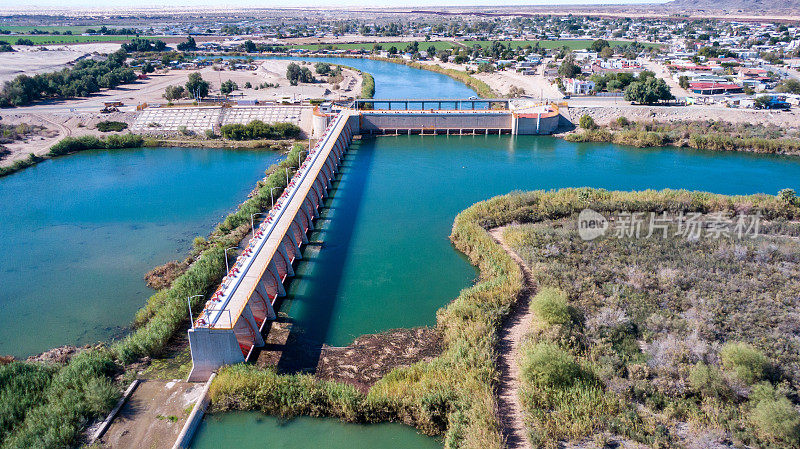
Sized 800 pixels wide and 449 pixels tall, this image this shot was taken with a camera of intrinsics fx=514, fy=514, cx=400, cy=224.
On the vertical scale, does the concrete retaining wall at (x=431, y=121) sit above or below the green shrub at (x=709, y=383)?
above

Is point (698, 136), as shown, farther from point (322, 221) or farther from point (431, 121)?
point (322, 221)

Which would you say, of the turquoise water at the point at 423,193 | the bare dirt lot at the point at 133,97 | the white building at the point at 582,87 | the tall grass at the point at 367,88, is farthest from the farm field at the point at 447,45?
the turquoise water at the point at 423,193

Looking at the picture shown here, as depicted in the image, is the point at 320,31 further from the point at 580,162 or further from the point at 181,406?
the point at 181,406

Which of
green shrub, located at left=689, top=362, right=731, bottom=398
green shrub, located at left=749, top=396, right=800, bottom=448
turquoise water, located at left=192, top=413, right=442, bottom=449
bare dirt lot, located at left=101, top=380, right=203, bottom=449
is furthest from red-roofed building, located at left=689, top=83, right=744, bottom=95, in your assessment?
bare dirt lot, located at left=101, top=380, right=203, bottom=449

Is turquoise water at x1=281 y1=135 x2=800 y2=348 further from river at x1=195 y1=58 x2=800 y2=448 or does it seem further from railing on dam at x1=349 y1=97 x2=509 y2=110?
railing on dam at x1=349 y1=97 x2=509 y2=110

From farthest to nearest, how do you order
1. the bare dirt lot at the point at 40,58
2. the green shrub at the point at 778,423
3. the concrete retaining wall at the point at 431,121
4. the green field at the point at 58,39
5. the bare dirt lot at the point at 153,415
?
the green field at the point at 58,39
the bare dirt lot at the point at 40,58
the concrete retaining wall at the point at 431,121
the bare dirt lot at the point at 153,415
the green shrub at the point at 778,423

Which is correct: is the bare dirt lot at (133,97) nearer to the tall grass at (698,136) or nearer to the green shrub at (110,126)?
the green shrub at (110,126)
